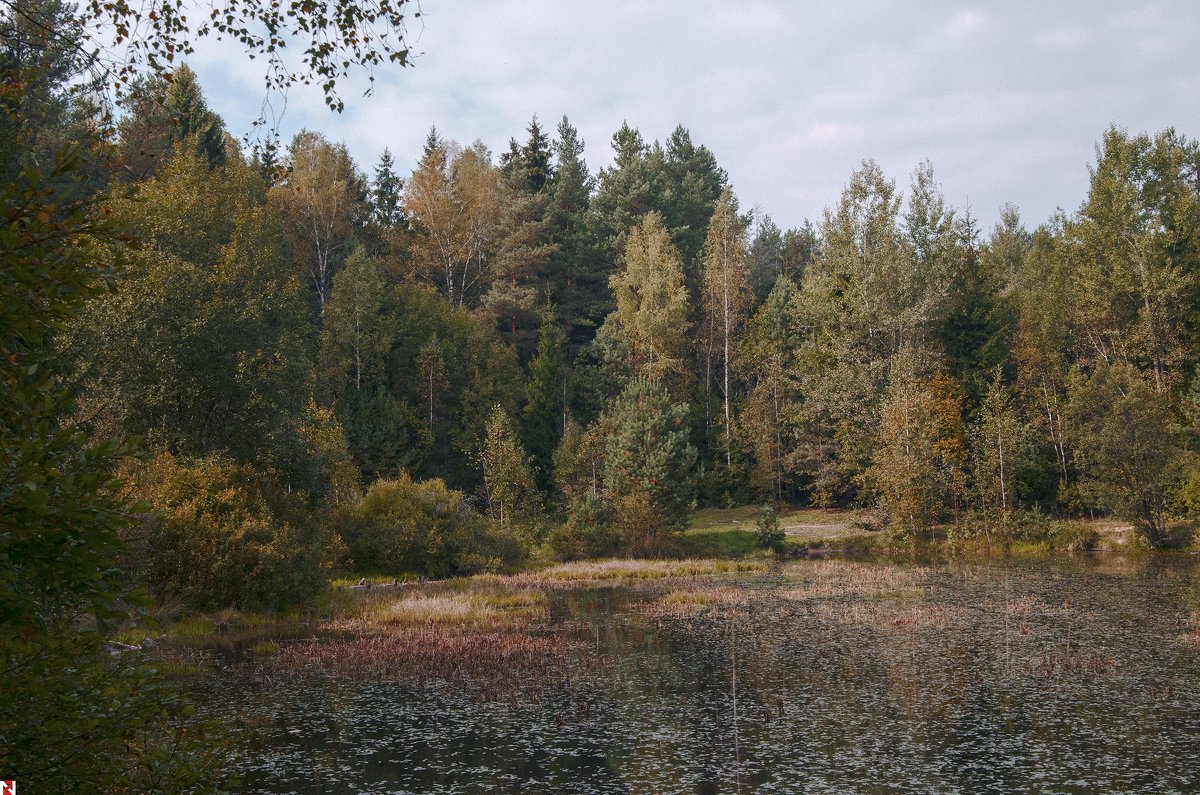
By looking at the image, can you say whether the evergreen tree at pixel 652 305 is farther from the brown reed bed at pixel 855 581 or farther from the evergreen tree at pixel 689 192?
the brown reed bed at pixel 855 581

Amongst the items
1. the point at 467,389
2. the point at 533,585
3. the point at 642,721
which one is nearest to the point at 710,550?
the point at 533,585

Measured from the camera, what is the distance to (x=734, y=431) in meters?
71.9

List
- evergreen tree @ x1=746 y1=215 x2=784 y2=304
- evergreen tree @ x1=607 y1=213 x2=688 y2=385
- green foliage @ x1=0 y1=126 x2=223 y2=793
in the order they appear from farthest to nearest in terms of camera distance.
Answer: evergreen tree @ x1=746 y1=215 x2=784 y2=304
evergreen tree @ x1=607 y1=213 x2=688 y2=385
green foliage @ x1=0 y1=126 x2=223 y2=793

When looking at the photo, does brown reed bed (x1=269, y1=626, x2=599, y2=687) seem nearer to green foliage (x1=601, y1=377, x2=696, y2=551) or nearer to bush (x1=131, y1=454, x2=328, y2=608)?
bush (x1=131, y1=454, x2=328, y2=608)

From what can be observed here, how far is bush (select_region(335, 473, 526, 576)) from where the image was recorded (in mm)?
43469

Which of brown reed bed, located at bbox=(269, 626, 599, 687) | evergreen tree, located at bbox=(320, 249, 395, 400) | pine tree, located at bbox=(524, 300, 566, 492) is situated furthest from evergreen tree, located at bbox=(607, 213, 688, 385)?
brown reed bed, located at bbox=(269, 626, 599, 687)

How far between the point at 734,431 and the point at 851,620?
43.0 m

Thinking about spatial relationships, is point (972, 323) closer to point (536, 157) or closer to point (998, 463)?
point (998, 463)

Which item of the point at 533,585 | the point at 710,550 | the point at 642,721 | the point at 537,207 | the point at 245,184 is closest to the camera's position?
the point at 642,721

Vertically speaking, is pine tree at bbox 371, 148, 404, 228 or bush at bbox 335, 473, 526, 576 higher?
pine tree at bbox 371, 148, 404, 228

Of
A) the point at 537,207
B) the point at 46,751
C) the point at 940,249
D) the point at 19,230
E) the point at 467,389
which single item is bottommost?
the point at 46,751

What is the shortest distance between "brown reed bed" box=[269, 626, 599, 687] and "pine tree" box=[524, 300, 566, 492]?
41.2 metres

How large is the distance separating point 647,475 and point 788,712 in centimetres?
3492

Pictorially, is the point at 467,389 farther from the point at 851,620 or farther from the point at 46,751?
the point at 46,751
